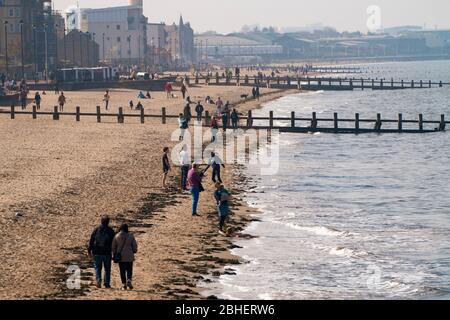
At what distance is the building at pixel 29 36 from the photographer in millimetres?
116438

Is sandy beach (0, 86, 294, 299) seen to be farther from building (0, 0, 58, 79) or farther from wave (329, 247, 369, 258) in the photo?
building (0, 0, 58, 79)

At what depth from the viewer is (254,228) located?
29.8 metres

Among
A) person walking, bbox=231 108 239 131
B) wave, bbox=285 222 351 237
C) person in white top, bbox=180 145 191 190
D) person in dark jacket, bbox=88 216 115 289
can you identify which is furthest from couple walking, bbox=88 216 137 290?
person walking, bbox=231 108 239 131

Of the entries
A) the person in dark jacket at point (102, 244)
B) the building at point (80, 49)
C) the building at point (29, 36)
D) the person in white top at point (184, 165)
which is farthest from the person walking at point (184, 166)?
the building at point (80, 49)

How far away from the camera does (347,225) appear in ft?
102

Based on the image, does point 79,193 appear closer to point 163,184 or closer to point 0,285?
point 163,184

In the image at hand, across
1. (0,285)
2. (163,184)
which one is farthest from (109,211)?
(0,285)

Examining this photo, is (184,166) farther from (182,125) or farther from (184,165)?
(182,125)

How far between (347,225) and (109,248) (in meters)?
12.6

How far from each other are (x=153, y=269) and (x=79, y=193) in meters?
9.08

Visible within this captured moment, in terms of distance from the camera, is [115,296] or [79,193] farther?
[79,193]

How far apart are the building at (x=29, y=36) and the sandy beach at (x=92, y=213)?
218 feet

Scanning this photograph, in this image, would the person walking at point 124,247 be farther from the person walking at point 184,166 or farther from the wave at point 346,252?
the person walking at point 184,166

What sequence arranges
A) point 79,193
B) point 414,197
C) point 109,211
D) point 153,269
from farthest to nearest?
point 414,197
point 79,193
point 109,211
point 153,269
